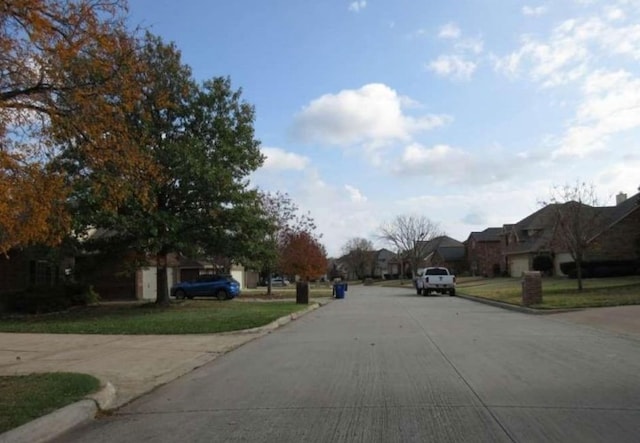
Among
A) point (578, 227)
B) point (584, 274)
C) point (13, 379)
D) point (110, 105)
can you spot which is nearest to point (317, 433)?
point (13, 379)

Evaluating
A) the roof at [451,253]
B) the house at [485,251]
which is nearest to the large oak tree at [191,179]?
the house at [485,251]

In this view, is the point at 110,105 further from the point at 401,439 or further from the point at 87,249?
the point at 87,249

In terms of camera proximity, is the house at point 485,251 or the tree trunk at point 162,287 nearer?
the tree trunk at point 162,287

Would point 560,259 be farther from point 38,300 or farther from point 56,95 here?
point 56,95

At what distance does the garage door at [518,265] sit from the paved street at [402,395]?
51.1m

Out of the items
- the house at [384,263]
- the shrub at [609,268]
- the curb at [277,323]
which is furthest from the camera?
the house at [384,263]

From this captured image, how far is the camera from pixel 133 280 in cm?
3966

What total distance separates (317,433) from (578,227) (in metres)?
28.5

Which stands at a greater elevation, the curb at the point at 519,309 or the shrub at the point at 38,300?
the shrub at the point at 38,300

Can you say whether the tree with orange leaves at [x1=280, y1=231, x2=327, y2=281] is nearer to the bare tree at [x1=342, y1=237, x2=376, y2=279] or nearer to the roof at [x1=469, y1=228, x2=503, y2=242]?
the roof at [x1=469, y1=228, x2=503, y2=242]

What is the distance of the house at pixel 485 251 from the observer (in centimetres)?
8236

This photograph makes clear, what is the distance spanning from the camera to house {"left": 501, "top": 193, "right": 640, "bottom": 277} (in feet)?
153

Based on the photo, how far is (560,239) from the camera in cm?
5066

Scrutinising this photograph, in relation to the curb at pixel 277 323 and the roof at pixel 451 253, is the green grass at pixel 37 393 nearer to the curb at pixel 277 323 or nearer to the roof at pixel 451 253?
the curb at pixel 277 323
